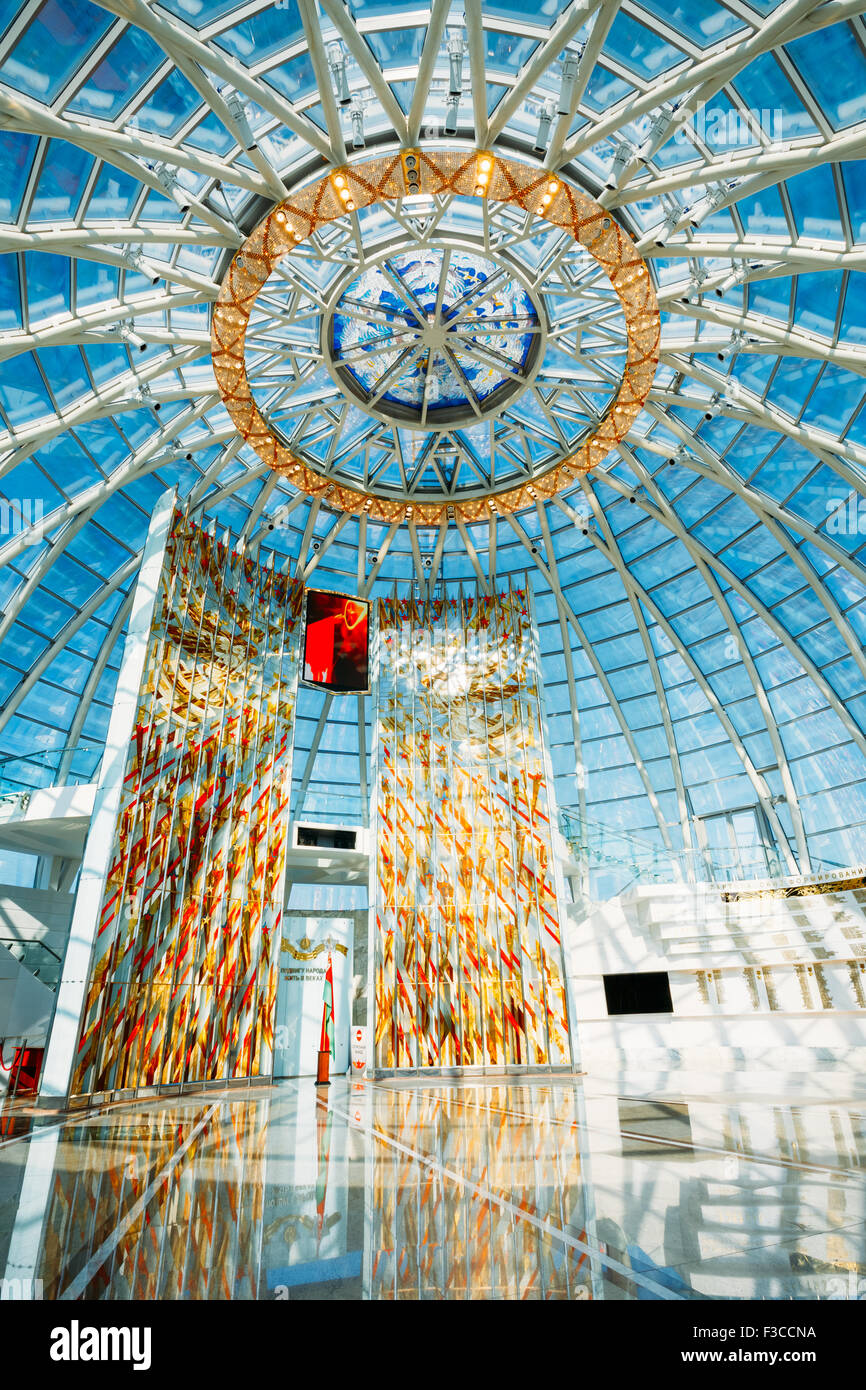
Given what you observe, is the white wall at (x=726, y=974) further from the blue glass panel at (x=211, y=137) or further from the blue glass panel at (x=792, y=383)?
the blue glass panel at (x=211, y=137)

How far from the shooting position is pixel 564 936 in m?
24.7

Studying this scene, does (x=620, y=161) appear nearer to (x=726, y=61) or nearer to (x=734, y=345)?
(x=726, y=61)

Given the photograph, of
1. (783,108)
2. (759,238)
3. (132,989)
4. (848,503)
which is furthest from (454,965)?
(783,108)

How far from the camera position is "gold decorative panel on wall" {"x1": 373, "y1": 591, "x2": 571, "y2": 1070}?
23.8m

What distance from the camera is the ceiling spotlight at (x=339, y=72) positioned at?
43.6ft

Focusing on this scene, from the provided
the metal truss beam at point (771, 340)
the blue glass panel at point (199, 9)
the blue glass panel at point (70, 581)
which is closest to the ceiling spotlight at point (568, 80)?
the blue glass panel at point (199, 9)

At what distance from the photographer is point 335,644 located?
2720 centimetres

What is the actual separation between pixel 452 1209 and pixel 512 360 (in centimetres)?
2252

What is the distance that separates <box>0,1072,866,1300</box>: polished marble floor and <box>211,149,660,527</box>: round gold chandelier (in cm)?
1663

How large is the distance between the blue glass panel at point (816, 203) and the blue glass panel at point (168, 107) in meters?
12.2

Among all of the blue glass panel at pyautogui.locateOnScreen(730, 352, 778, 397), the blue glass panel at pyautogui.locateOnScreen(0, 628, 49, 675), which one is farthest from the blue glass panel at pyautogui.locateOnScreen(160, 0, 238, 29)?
the blue glass panel at pyautogui.locateOnScreen(0, 628, 49, 675)

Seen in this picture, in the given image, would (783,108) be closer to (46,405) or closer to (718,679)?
(46,405)

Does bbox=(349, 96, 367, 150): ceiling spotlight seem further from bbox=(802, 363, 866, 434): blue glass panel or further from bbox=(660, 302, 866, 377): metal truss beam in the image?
bbox=(802, 363, 866, 434): blue glass panel

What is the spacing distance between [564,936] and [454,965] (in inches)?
144
